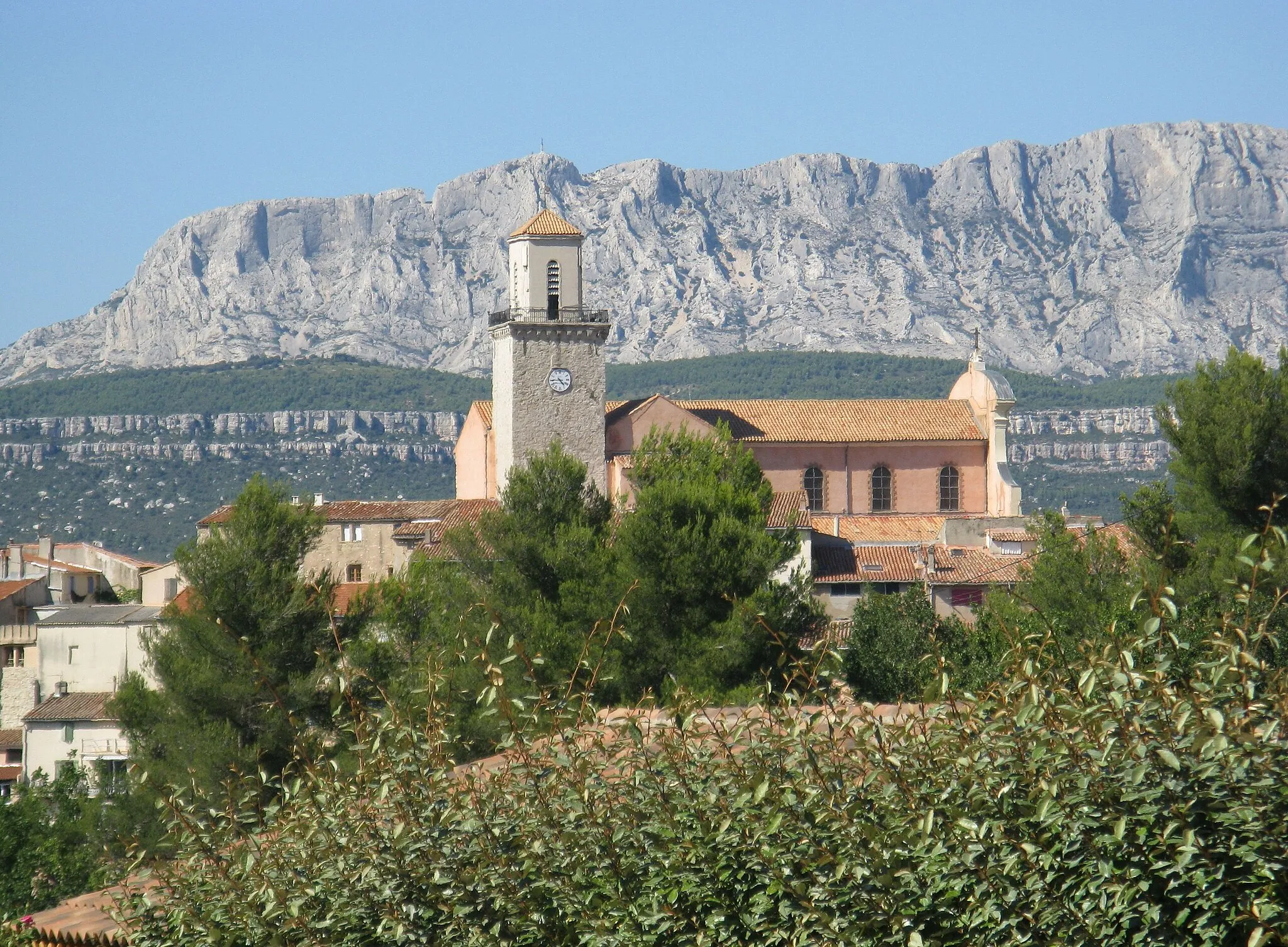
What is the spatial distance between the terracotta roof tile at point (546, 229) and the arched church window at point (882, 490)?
1257cm

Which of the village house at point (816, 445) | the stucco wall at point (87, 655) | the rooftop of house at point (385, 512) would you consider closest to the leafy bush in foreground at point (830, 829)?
the village house at point (816, 445)

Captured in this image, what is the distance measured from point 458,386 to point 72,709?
113310 millimetres

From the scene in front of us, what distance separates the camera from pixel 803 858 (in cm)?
865

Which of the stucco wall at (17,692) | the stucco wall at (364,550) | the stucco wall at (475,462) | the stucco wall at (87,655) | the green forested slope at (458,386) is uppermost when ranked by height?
the green forested slope at (458,386)

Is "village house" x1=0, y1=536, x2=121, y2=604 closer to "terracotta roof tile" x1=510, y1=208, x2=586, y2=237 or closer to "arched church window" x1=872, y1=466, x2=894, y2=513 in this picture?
"terracotta roof tile" x1=510, y1=208, x2=586, y2=237

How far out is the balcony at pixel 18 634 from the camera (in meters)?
56.8

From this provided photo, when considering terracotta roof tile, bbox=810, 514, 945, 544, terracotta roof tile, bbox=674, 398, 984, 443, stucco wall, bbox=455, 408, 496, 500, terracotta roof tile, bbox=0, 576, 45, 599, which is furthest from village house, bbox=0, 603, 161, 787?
terracotta roof tile, bbox=810, 514, 945, 544

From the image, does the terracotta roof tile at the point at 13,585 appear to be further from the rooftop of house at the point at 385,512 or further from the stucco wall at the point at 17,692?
the rooftop of house at the point at 385,512

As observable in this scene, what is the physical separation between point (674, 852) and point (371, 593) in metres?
27.5

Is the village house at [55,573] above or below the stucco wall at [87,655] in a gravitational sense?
above

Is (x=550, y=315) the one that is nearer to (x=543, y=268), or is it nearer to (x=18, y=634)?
(x=543, y=268)

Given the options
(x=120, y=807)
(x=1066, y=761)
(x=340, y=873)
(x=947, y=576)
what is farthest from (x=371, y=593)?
(x=1066, y=761)

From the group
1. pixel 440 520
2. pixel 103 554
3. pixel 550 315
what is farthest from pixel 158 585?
pixel 550 315

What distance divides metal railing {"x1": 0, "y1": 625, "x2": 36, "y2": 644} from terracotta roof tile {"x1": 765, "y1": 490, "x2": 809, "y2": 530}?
24.6 metres
